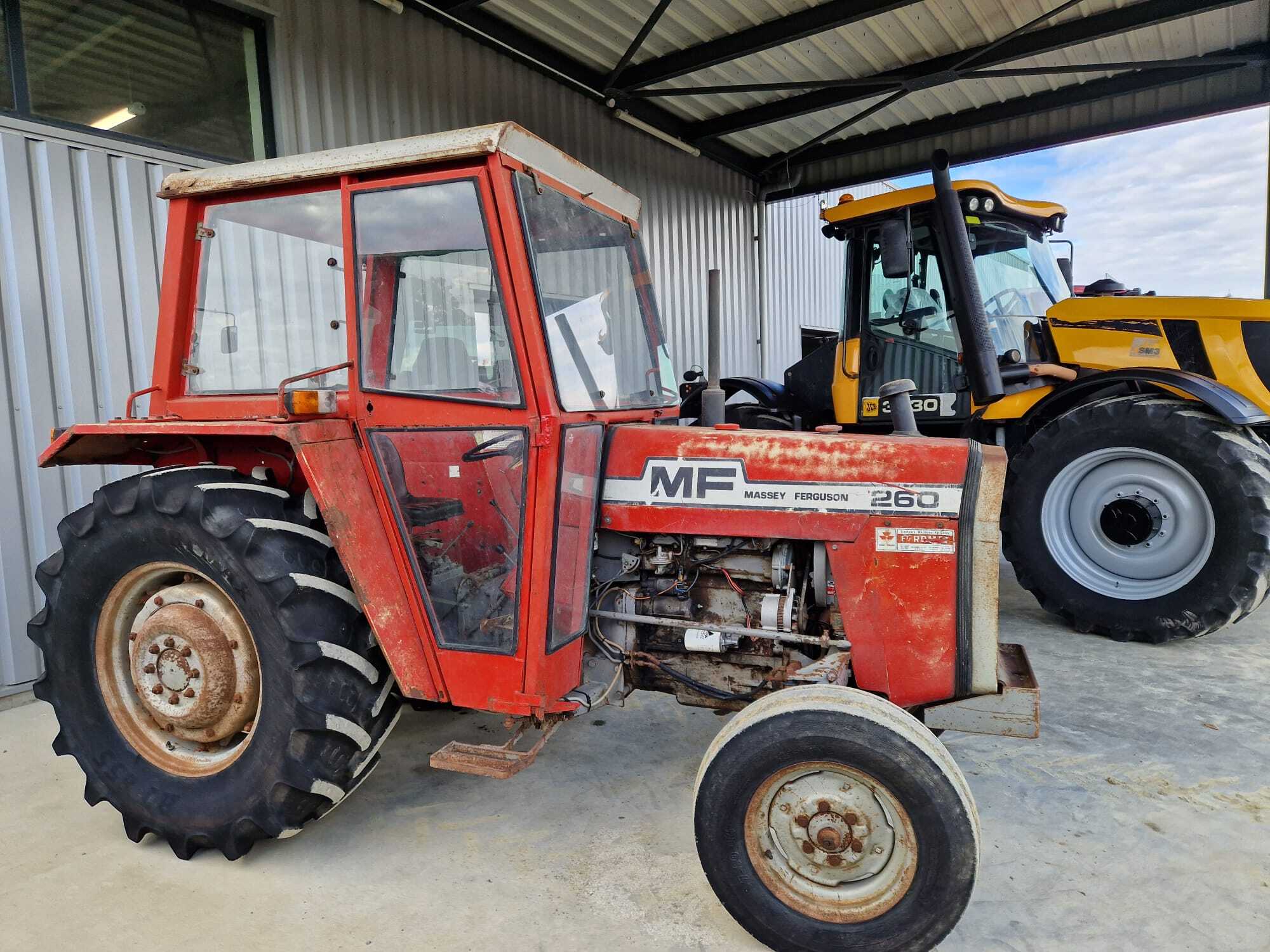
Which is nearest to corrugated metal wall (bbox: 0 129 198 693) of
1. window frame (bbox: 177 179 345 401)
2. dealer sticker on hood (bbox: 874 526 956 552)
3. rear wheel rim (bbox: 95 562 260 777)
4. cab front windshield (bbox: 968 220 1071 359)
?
window frame (bbox: 177 179 345 401)

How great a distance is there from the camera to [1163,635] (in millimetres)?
4133

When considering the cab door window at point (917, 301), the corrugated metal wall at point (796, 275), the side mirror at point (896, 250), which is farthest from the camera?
the corrugated metal wall at point (796, 275)

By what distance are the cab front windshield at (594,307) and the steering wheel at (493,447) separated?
19 cm

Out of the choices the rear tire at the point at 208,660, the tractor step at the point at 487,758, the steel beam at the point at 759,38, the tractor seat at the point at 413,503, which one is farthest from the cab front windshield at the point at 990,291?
the rear tire at the point at 208,660

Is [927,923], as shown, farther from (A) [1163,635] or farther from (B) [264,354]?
(A) [1163,635]

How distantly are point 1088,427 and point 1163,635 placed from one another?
115 cm

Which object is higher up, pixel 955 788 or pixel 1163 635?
pixel 955 788

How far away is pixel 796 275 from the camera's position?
11.3m

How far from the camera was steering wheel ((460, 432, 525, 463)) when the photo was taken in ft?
7.33

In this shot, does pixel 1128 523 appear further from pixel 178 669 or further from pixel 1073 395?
pixel 178 669

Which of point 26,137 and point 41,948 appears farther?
point 26,137

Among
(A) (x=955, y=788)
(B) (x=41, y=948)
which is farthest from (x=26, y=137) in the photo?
(A) (x=955, y=788)

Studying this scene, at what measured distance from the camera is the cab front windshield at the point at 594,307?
228cm

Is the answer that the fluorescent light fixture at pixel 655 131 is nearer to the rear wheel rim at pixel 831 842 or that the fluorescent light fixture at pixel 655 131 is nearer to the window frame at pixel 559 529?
the window frame at pixel 559 529
